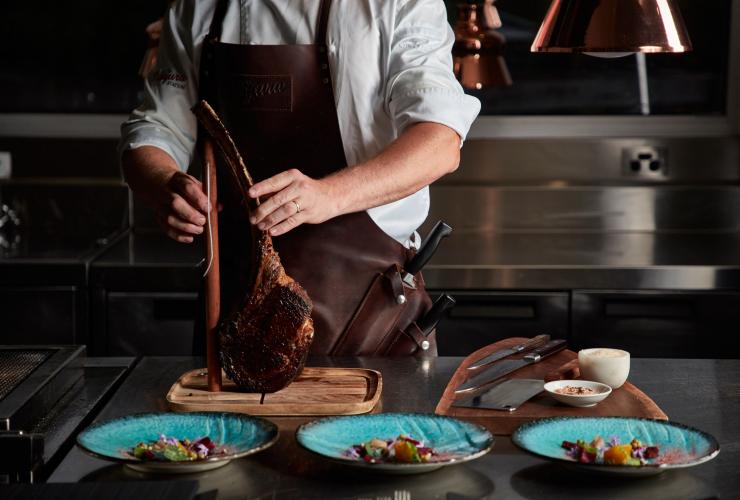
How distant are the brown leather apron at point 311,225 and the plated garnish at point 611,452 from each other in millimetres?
712

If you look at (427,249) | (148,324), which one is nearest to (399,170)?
(427,249)

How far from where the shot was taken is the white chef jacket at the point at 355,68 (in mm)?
1841

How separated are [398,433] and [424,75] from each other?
74cm

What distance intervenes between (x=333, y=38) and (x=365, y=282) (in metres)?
0.42

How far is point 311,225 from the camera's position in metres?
1.86

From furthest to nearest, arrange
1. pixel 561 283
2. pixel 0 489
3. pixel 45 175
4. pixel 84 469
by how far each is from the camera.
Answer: pixel 45 175 → pixel 561 283 → pixel 84 469 → pixel 0 489

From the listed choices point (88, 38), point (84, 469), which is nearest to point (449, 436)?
point (84, 469)

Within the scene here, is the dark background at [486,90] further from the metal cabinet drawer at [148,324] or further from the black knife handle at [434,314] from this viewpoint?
the black knife handle at [434,314]

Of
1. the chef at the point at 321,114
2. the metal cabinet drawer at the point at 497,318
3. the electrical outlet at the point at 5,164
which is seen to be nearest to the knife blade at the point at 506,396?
the chef at the point at 321,114

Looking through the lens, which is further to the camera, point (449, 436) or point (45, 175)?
point (45, 175)

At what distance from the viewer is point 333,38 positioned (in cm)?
188

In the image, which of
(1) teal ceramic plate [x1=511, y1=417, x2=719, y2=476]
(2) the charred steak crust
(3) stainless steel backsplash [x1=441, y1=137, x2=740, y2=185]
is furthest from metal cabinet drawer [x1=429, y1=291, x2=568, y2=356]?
(1) teal ceramic plate [x1=511, y1=417, x2=719, y2=476]

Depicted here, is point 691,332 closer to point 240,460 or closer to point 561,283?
point 561,283

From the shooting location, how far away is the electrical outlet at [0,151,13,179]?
327 centimetres
